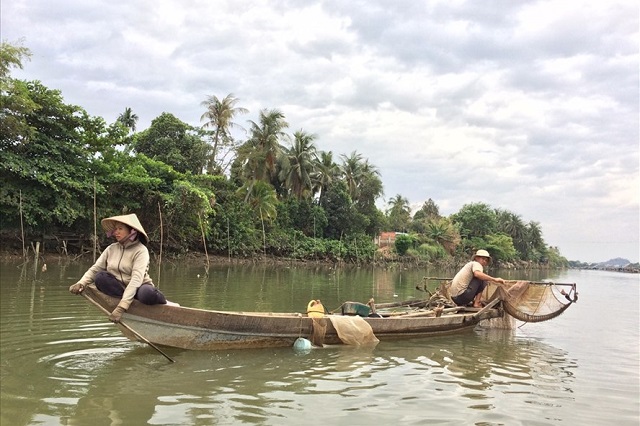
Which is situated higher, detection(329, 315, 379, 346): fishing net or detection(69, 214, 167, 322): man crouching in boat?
detection(69, 214, 167, 322): man crouching in boat

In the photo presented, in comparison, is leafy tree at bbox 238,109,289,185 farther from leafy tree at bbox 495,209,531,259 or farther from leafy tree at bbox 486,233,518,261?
leafy tree at bbox 495,209,531,259

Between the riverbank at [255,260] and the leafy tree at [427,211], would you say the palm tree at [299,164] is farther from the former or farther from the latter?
the leafy tree at [427,211]

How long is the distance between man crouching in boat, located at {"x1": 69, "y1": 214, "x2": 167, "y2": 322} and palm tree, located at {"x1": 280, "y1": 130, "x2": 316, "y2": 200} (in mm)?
32183

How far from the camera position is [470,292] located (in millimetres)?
9273

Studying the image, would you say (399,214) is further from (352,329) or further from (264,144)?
(352,329)

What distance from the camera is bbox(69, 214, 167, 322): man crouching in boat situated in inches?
209

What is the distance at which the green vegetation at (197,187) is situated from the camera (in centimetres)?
1909

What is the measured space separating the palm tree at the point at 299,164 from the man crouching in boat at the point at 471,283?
29.0 m

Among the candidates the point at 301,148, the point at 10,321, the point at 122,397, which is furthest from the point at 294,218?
the point at 122,397

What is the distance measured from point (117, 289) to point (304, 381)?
239 centimetres

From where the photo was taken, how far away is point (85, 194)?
68.2 feet

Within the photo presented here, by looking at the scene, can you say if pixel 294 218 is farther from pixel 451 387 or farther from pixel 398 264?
pixel 451 387

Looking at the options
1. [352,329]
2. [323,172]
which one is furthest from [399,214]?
[352,329]

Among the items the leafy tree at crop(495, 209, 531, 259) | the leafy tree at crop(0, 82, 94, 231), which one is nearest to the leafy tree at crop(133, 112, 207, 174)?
the leafy tree at crop(0, 82, 94, 231)
